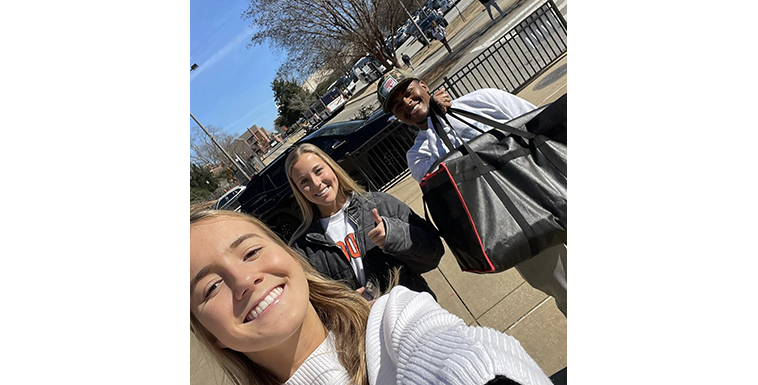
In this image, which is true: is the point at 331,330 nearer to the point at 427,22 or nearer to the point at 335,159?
the point at 335,159

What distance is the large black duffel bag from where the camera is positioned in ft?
5.08

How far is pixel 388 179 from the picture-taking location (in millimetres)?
7215

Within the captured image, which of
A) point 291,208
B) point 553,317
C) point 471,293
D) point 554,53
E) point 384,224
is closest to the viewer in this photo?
point 384,224

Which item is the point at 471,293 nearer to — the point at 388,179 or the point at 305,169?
the point at 305,169

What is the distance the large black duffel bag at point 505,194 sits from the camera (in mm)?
1550

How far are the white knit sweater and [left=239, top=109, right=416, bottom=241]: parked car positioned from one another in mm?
5158

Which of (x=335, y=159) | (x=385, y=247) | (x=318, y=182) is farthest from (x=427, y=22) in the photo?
(x=385, y=247)

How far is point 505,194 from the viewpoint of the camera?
1579 millimetres

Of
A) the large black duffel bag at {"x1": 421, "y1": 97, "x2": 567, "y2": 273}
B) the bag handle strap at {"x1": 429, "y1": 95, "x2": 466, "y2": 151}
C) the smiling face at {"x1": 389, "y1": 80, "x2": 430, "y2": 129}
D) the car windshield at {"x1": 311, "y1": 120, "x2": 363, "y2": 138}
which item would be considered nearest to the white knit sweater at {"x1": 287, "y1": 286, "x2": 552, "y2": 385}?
the large black duffel bag at {"x1": 421, "y1": 97, "x2": 567, "y2": 273}

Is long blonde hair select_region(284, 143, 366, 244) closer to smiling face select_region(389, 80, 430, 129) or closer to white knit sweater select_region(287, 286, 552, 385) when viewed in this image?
smiling face select_region(389, 80, 430, 129)

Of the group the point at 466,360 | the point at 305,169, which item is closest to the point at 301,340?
the point at 466,360

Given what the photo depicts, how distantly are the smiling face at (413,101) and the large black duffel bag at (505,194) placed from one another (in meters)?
0.47

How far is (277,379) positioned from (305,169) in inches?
46.3

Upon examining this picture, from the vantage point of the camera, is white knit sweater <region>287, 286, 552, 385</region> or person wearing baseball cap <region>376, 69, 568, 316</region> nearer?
white knit sweater <region>287, 286, 552, 385</region>
